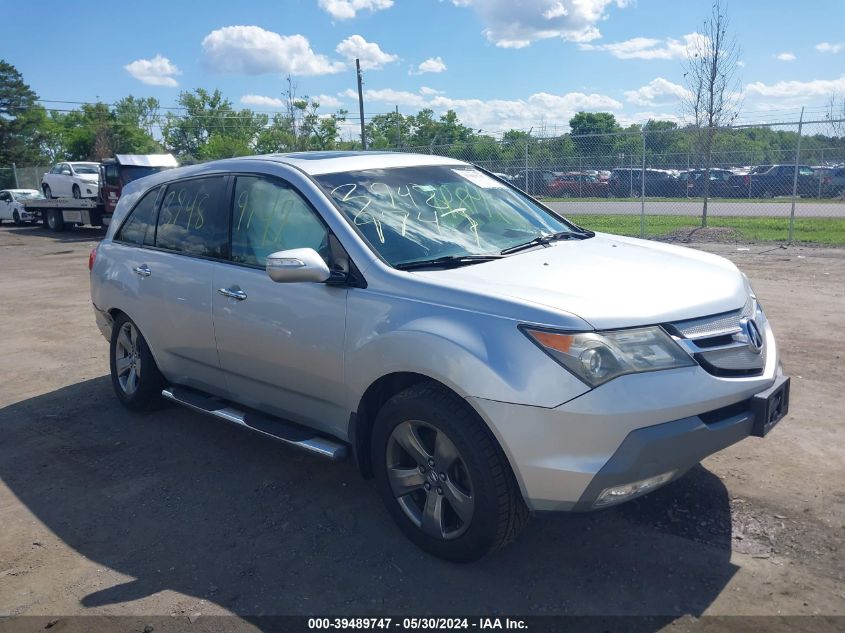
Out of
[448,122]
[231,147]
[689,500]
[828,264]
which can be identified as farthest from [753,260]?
[448,122]

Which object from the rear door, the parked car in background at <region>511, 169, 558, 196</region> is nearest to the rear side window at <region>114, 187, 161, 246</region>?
the rear door

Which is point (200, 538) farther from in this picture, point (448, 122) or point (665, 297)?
point (448, 122)

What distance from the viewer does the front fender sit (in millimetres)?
2926

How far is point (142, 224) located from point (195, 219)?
840 mm

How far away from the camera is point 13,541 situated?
385 centimetres

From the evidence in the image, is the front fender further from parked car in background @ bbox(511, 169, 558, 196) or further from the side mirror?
parked car in background @ bbox(511, 169, 558, 196)

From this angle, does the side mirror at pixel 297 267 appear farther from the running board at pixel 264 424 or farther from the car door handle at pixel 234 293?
the running board at pixel 264 424

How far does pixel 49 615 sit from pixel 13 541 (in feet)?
2.88

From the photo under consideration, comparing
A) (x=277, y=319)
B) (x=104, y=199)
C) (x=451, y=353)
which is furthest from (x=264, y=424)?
(x=104, y=199)

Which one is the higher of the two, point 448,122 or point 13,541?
point 448,122

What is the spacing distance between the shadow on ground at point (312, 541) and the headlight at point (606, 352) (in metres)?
0.68

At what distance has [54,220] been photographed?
2728 centimetres

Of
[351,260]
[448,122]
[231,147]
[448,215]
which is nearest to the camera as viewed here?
[351,260]

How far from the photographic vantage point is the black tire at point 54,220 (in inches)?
1053
